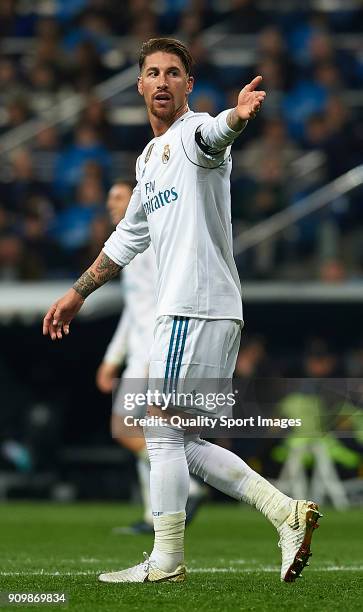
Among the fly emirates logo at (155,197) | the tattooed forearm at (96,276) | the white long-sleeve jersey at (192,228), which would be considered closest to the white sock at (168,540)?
the white long-sleeve jersey at (192,228)

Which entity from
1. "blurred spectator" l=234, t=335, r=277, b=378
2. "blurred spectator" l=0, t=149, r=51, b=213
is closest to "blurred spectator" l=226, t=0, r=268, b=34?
"blurred spectator" l=0, t=149, r=51, b=213

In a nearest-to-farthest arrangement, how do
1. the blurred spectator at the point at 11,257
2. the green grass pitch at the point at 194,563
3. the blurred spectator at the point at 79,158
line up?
the green grass pitch at the point at 194,563 < the blurred spectator at the point at 11,257 < the blurred spectator at the point at 79,158

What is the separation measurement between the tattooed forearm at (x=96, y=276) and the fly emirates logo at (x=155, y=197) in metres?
0.33

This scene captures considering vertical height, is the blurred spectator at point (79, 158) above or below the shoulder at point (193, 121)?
above

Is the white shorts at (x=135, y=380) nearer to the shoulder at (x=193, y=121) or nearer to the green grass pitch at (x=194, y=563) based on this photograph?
the green grass pitch at (x=194, y=563)

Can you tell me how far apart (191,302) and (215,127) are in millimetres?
754

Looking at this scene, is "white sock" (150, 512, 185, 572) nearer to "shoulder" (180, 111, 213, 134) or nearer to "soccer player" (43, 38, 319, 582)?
"soccer player" (43, 38, 319, 582)

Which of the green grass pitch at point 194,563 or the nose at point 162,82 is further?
the nose at point 162,82

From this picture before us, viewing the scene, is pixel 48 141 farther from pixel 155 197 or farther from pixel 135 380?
pixel 155 197

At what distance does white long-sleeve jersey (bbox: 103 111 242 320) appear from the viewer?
5.67m

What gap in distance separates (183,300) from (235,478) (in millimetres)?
780

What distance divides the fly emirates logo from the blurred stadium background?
25.2 feet

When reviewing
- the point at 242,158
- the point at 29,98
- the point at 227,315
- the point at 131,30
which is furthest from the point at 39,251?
the point at 227,315

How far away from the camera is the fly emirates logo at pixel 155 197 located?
573 centimetres
